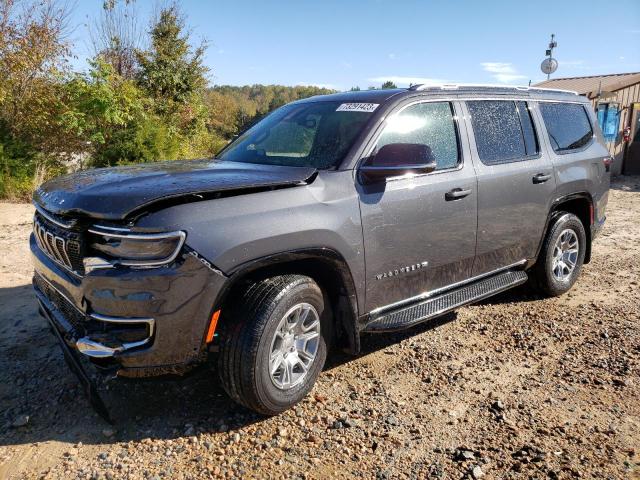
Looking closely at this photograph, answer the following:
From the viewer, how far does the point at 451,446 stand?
2.74 m

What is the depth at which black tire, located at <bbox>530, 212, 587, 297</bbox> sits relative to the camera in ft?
15.8

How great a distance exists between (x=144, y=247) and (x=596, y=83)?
719 inches

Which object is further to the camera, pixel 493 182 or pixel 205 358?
pixel 493 182

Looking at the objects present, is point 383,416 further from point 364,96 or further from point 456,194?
point 364,96

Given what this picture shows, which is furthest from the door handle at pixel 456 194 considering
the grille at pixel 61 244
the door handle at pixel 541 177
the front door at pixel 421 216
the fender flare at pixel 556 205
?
the grille at pixel 61 244

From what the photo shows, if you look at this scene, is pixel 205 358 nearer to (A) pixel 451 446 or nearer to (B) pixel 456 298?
(A) pixel 451 446

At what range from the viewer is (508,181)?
417cm

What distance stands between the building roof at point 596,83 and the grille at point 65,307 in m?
15.2

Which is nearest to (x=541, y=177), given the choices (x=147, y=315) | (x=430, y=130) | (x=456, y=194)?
(x=456, y=194)

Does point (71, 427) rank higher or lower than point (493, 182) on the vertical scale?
lower

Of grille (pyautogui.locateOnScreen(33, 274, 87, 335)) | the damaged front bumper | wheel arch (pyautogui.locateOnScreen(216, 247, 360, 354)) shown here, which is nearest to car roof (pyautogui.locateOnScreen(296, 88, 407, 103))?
wheel arch (pyautogui.locateOnScreen(216, 247, 360, 354))

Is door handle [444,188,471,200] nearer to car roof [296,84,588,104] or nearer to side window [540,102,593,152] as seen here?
car roof [296,84,588,104]

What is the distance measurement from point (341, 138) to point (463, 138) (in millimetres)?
1077

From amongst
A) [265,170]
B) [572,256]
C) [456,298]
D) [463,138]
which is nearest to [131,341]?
[265,170]
